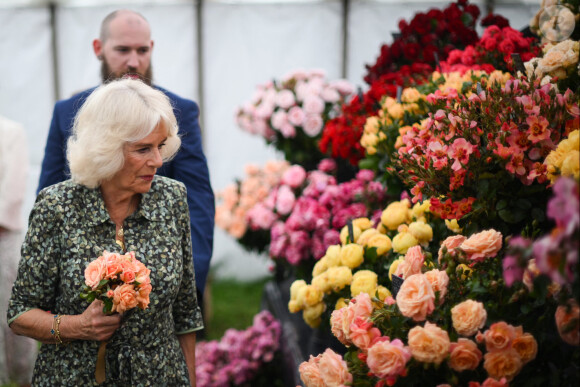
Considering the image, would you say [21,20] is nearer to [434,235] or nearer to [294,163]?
[294,163]

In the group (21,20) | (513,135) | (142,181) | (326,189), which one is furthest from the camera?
(21,20)

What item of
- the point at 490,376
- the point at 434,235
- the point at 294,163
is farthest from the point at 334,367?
the point at 294,163

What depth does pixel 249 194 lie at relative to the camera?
4535 millimetres

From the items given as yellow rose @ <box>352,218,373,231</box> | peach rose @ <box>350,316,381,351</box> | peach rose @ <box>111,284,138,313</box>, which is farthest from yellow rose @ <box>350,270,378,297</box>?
peach rose @ <box>111,284,138,313</box>

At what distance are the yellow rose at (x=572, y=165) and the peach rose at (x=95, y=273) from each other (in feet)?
3.83

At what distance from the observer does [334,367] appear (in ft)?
4.41

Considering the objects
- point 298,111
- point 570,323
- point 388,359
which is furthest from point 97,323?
point 298,111

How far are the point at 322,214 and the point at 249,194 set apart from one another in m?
1.54

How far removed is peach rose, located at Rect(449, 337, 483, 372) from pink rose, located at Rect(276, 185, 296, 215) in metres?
2.48

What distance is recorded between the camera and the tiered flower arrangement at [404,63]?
9.82ft

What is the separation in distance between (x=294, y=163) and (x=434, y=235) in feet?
7.17

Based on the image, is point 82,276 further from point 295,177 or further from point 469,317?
point 295,177

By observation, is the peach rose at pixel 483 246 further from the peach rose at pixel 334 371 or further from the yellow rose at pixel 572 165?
the peach rose at pixel 334 371

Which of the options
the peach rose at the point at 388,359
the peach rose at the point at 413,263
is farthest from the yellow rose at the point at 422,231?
the peach rose at the point at 388,359
